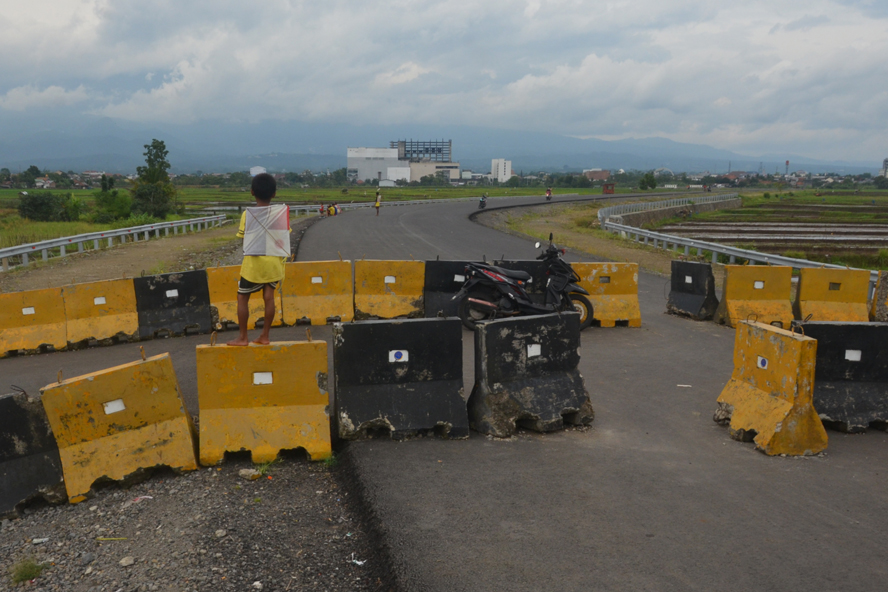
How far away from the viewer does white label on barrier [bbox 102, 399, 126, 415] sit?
594 cm

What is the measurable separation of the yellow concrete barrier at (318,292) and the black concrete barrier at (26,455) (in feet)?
20.4

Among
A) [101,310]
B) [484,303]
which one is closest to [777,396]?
[484,303]

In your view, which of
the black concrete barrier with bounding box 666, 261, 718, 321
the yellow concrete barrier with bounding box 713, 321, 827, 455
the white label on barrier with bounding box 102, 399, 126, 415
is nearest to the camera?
the white label on barrier with bounding box 102, 399, 126, 415

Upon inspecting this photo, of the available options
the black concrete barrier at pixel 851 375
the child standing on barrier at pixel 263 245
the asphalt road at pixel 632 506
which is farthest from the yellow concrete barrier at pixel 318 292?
the black concrete barrier at pixel 851 375

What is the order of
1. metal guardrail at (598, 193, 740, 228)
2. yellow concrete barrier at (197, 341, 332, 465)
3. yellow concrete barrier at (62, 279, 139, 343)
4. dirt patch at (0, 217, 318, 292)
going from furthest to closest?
metal guardrail at (598, 193, 740, 228) < dirt patch at (0, 217, 318, 292) < yellow concrete barrier at (62, 279, 139, 343) < yellow concrete barrier at (197, 341, 332, 465)

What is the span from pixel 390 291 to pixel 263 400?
242 inches

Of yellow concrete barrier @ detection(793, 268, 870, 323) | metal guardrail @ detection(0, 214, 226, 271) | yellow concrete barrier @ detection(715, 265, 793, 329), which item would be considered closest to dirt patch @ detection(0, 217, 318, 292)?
metal guardrail @ detection(0, 214, 226, 271)

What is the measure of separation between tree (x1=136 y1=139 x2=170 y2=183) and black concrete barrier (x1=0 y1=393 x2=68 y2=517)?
6614 cm

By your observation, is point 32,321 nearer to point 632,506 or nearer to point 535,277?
point 535,277

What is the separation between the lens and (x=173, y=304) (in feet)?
37.3

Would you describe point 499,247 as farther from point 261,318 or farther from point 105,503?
point 105,503

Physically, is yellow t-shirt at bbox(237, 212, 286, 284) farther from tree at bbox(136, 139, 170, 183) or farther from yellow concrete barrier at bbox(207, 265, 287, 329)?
tree at bbox(136, 139, 170, 183)

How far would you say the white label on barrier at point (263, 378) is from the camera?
251 inches

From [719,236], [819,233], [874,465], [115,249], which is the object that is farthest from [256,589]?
[819,233]
